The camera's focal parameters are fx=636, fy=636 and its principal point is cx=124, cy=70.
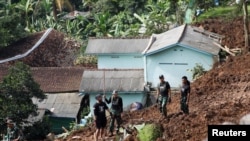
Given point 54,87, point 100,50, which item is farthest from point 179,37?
point 54,87

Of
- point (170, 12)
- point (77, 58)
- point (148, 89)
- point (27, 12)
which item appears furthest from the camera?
point (27, 12)

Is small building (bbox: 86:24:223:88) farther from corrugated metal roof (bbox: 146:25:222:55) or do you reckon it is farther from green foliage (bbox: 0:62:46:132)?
green foliage (bbox: 0:62:46:132)

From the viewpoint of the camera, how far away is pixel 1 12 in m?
42.2

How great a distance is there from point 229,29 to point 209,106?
13.9 meters

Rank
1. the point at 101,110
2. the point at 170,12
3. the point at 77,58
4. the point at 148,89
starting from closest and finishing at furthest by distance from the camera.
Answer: the point at 101,110 < the point at 148,89 < the point at 77,58 < the point at 170,12

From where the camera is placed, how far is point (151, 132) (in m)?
16.0

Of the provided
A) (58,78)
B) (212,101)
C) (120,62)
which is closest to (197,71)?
(120,62)

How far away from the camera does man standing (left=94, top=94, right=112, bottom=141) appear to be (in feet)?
55.3

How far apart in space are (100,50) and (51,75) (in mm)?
3214

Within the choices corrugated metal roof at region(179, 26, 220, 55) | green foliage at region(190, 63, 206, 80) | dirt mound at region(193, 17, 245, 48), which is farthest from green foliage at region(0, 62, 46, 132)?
dirt mound at region(193, 17, 245, 48)

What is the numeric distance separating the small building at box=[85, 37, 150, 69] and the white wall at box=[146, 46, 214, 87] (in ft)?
8.29

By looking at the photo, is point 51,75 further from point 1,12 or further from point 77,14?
point 77,14

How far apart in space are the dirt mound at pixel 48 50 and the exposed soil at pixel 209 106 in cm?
1257

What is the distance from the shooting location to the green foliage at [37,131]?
912 inches
